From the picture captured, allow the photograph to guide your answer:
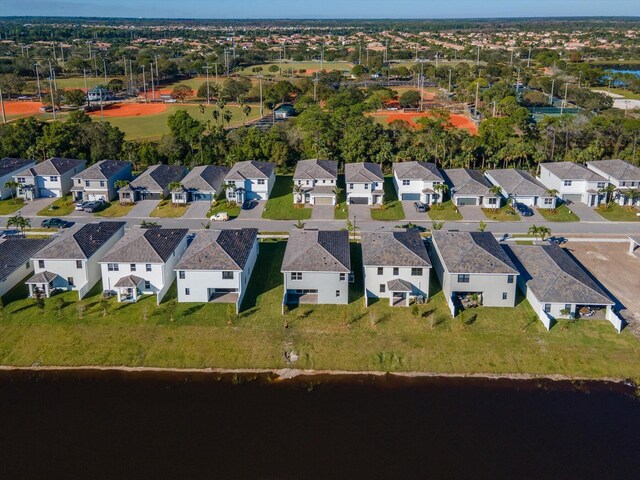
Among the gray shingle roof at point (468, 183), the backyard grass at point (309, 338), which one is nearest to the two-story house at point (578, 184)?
the gray shingle roof at point (468, 183)

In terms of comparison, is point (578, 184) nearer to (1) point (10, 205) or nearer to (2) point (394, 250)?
(2) point (394, 250)

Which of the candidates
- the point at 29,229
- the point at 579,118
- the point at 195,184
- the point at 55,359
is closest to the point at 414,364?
the point at 55,359

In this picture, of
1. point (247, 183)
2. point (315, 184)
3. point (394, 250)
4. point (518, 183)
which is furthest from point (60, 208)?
point (518, 183)

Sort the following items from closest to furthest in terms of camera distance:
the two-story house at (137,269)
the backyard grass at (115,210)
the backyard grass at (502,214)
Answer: the two-story house at (137,269), the backyard grass at (502,214), the backyard grass at (115,210)

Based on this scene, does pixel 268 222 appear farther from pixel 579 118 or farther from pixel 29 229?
pixel 579 118

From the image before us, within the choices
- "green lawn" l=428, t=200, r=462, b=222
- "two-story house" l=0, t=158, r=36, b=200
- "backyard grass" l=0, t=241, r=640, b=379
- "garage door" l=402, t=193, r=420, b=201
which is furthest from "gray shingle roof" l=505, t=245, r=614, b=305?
"two-story house" l=0, t=158, r=36, b=200

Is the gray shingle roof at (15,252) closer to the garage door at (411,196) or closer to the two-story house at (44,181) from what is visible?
the two-story house at (44,181)

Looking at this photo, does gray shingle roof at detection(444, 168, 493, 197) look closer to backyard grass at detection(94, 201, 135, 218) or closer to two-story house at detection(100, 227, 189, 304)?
two-story house at detection(100, 227, 189, 304)
